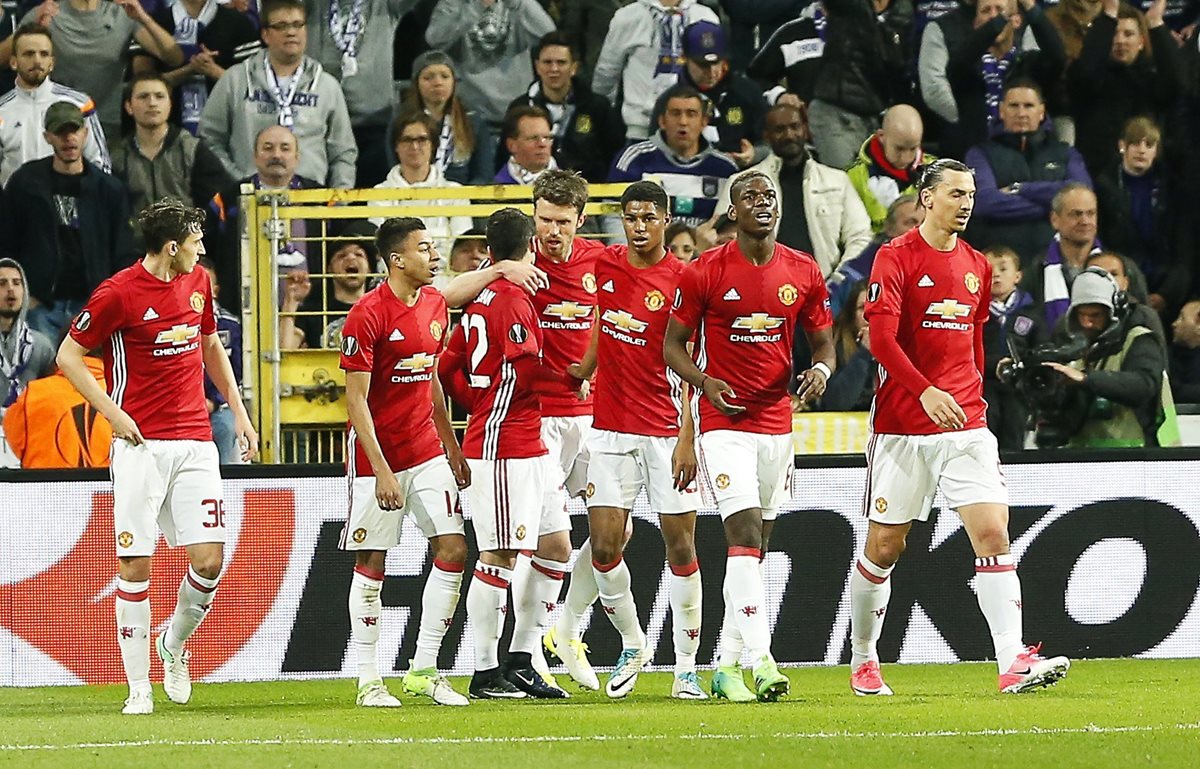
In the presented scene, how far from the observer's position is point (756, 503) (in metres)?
8.79

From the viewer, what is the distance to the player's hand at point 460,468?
9.12 m

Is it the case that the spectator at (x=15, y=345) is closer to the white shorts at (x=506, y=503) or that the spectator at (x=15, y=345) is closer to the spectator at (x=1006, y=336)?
the white shorts at (x=506, y=503)

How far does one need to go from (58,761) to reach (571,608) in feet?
11.9

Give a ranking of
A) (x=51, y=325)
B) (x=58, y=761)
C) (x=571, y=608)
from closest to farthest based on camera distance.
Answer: (x=58, y=761) < (x=571, y=608) < (x=51, y=325)

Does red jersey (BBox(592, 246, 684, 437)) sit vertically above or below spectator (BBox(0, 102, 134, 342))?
below

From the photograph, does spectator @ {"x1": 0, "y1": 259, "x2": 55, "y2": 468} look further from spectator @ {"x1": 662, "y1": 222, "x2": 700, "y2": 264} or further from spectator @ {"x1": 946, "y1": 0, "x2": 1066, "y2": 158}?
spectator @ {"x1": 946, "y1": 0, "x2": 1066, "y2": 158}

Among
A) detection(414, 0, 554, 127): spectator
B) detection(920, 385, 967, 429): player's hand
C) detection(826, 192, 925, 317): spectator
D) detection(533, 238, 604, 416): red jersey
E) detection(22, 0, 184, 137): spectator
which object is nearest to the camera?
detection(920, 385, 967, 429): player's hand

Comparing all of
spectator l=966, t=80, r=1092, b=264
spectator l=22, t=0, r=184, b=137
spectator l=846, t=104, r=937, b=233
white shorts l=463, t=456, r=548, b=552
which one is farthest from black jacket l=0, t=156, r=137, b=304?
spectator l=966, t=80, r=1092, b=264

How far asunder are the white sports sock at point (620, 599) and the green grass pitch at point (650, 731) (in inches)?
11.9

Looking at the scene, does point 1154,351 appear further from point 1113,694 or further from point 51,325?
point 51,325

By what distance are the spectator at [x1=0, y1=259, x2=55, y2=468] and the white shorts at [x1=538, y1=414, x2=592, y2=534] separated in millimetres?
4523

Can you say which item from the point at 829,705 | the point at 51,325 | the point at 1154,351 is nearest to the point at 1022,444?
the point at 1154,351

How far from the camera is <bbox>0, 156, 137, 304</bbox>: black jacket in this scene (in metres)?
13.5

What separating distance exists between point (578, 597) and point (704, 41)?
19.8 ft
